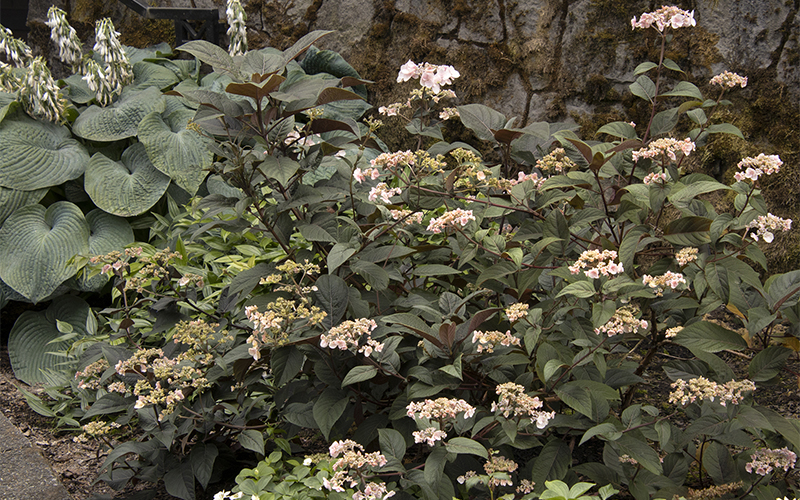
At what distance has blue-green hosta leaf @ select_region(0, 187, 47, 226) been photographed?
2840mm

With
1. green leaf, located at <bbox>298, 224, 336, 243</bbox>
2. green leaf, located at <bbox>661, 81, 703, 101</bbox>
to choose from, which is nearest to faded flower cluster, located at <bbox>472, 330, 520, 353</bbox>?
green leaf, located at <bbox>298, 224, 336, 243</bbox>

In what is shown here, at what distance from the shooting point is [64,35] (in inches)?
126

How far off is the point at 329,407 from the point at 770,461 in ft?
3.47

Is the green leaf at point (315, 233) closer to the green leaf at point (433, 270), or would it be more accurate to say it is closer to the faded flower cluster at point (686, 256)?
the green leaf at point (433, 270)

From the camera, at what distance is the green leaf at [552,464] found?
137 cm

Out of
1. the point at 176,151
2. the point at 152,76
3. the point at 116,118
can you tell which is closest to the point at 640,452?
the point at 176,151

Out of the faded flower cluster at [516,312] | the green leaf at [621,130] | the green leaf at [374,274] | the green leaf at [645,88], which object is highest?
the green leaf at [645,88]

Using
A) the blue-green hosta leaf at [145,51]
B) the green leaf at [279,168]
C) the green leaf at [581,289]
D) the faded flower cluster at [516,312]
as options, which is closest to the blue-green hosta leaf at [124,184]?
the blue-green hosta leaf at [145,51]

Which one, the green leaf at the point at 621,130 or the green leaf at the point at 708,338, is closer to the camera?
the green leaf at the point at 708,338

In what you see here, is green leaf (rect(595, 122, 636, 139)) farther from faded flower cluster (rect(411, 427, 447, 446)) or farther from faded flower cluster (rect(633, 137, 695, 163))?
faded flower cluster (rect(411, 427, 447, 446))

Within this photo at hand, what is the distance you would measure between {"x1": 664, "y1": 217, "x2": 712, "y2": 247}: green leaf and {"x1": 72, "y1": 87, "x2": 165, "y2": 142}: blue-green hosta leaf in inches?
109

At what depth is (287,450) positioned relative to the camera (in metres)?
1.65

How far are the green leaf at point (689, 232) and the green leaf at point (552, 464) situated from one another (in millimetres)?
593

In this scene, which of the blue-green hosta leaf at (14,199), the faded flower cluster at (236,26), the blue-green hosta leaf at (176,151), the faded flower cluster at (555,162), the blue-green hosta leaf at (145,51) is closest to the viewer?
the faded flower cluster at (555,162)
